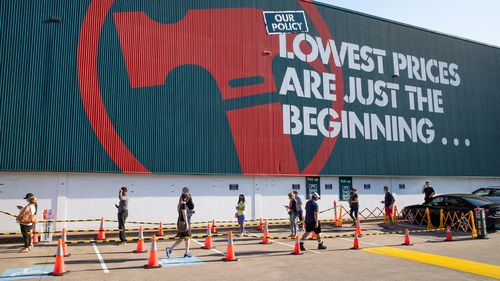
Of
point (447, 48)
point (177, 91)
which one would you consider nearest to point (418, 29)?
point (447, 48)

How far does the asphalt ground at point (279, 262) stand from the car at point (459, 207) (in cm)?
212

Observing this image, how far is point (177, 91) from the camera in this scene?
18484 mm

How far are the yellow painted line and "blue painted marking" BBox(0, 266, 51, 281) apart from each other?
9.29 meters

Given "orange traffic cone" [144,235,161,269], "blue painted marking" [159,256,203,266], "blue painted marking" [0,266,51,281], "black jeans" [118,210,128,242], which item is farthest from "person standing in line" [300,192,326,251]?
"blue painted marking" [0,266,51,281]

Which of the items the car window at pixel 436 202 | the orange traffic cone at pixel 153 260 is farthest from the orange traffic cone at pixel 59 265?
the car window at pixel 436 202

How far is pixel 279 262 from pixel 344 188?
41.5ft

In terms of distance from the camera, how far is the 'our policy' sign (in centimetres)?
2147

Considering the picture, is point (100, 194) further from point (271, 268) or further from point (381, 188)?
point (381, 188)

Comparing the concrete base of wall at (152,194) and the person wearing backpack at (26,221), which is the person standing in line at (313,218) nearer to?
the concrete base of wall at (152,194)

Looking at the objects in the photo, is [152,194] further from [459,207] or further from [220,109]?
[459,207]

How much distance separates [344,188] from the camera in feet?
72.0

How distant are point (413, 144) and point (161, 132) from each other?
16.6 metres

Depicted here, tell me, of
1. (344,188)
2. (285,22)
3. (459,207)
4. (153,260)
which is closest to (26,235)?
(153,260)

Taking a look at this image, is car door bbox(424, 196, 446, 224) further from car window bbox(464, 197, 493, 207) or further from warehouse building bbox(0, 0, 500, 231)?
warehouse building bbox(0, 0, 500, 231)
